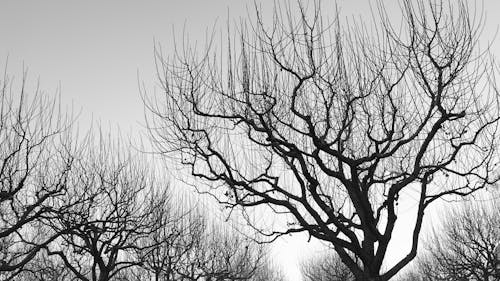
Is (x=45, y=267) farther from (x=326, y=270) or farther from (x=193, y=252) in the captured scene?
(x=326, y=270)

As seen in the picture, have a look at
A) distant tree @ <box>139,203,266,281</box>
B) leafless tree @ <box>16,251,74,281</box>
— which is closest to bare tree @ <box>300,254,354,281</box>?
distant tree @ <box>139,203,266,281</box>

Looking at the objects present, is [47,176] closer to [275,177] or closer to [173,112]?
[173,112]

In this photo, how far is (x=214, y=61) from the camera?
8.77m

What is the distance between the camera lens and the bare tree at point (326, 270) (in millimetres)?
32031

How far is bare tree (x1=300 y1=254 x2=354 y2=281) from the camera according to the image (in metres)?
32.0

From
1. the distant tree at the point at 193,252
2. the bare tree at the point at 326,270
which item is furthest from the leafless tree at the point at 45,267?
the bare tree at the point at 326,270

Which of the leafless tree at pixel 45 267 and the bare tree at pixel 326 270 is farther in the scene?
the bare tree at pixel 326 270

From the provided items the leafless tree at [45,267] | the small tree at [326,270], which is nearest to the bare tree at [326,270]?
the small tree at [326,270]

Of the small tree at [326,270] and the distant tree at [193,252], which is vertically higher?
the small tree at [326,270]

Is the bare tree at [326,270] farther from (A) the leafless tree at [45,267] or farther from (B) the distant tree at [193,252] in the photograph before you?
(A) the leafless tree at [45,267]

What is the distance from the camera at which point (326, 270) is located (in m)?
33.2

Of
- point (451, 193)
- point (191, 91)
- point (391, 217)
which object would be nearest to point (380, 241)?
point (391, 217)

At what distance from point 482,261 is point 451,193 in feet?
56.9

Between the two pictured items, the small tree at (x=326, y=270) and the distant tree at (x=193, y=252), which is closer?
the distant tree at (x=193, y=252)
